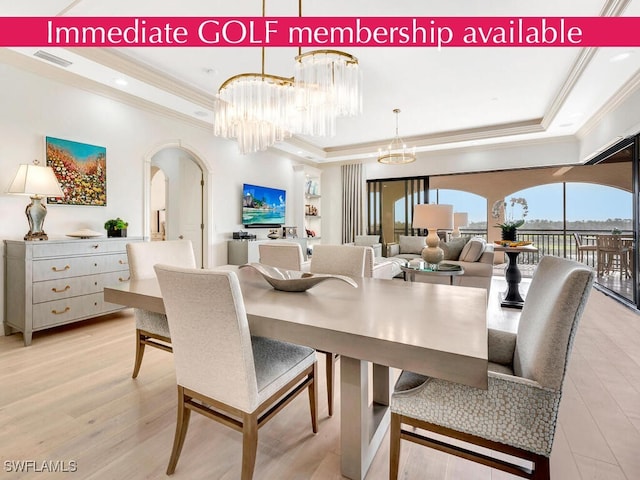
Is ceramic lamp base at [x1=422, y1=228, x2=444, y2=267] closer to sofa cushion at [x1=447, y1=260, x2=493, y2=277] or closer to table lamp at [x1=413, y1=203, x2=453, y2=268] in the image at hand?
table lamp at [x1=413, y1=203, x2=453, y2=268]

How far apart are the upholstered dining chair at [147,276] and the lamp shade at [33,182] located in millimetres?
1468

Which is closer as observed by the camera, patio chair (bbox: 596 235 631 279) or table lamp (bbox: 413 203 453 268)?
table lamp (bbox: 413 203 453 268)

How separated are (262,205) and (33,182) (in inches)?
136

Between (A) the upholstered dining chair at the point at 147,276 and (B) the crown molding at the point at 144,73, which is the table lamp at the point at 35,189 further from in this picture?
(A) the upholstered dining chair at the point at 147,276

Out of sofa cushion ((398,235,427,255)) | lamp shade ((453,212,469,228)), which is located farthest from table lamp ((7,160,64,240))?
lamp shade ((453,212,469,228))

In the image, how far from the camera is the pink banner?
260 cm

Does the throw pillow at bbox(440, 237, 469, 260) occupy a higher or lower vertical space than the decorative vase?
lower

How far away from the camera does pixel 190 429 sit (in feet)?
5.39

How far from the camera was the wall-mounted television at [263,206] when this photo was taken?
554 cm

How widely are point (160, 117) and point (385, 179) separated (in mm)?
4842

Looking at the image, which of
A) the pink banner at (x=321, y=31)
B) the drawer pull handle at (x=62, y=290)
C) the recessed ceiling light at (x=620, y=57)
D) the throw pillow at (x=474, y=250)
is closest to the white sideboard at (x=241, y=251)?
the drawer pull handle at (x=62, y=290)

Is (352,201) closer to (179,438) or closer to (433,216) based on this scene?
(433,216)
